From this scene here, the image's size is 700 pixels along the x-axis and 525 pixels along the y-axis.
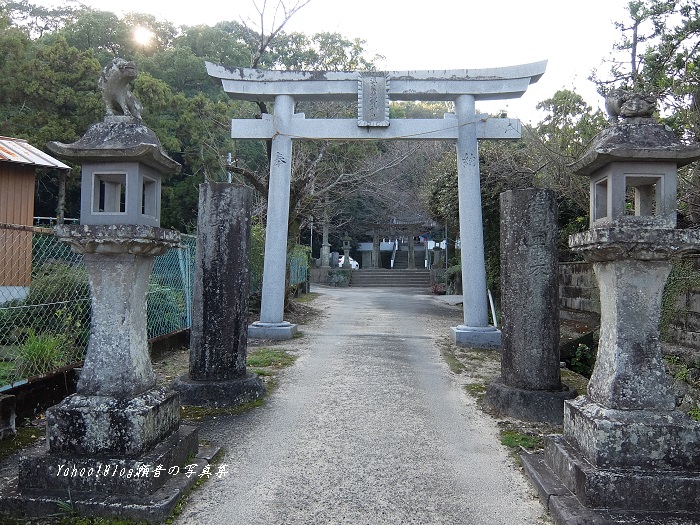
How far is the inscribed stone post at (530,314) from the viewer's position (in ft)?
16.0

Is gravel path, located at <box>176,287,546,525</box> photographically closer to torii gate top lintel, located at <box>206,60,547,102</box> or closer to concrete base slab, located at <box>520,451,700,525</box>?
concrete base slab, located at <box>520,451,700,525</box>

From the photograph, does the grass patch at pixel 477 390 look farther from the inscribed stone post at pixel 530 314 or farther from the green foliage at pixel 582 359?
the green foliage at pixel 582 359

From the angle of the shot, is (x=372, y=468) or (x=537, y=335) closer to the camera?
(x=372, y=468)

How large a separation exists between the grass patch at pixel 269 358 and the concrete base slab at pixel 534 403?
3226 millimetres

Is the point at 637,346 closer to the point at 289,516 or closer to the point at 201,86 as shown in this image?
the point at 289,516

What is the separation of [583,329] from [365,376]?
15.1ft

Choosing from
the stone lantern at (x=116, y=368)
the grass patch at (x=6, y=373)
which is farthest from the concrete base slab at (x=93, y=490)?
the grass patch at (x=6, y=373)

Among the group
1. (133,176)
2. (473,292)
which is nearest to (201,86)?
(473,292)

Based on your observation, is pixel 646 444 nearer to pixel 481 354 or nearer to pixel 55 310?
pixel 481 354

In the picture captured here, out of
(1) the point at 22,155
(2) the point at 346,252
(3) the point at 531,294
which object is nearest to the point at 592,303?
(3) the point at 531,294

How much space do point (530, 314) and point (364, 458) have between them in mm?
2316

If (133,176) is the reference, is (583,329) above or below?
below

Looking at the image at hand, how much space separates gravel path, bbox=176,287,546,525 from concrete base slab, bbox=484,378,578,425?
27 cm

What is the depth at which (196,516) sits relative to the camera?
2.99 m
